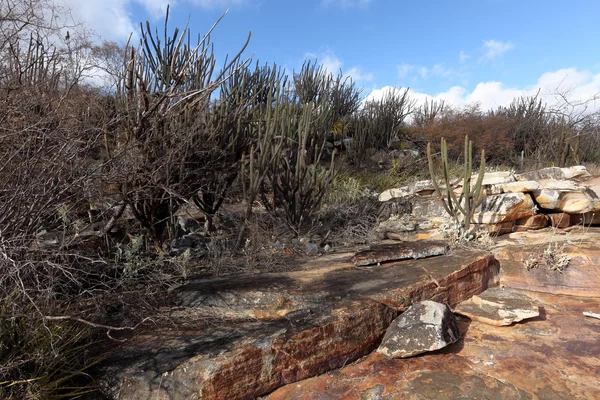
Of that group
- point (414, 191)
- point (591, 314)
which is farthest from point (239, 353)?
point (414, 191)


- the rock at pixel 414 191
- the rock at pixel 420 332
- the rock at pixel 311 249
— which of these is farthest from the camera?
the rock at pixel 414 191

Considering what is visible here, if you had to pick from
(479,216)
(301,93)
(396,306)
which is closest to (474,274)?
(396,306)

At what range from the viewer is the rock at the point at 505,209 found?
5039 mm

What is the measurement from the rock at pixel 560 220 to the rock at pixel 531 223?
0.29 ft

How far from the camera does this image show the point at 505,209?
Result: 198 inches

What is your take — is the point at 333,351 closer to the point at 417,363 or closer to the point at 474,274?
the point at 417,363

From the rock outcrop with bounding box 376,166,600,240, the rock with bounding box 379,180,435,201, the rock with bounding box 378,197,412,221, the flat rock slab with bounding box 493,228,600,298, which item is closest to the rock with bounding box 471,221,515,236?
the rock outcrop with bounding box 376,166,600,240

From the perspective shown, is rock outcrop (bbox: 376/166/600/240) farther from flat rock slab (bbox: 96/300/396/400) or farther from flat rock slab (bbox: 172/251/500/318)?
flat rock slab (bbox: 96/300/396/400)

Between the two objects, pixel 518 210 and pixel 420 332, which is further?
pixel 518 210

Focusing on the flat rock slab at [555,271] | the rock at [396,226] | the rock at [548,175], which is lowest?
the flat rock slab at [555,271]

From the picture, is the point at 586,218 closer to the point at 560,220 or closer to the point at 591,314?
the point at 560,220

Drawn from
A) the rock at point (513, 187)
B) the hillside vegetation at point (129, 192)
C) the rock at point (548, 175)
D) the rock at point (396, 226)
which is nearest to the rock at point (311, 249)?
the hillside vegetation at point (129, 192)

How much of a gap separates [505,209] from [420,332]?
2965mm

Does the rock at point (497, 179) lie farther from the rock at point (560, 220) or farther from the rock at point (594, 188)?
the rock at point (594, 188)
